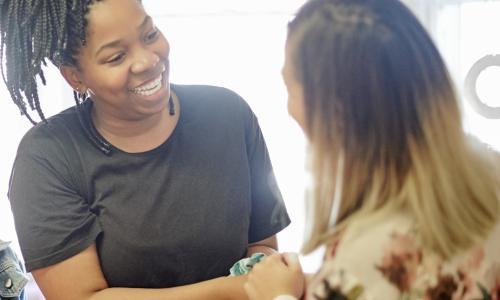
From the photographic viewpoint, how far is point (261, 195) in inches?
57.0

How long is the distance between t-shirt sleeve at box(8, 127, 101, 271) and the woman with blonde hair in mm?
528

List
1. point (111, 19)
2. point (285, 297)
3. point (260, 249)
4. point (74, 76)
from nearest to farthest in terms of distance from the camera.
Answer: point (285, 297) → point (111, 19) → point (74, 76) → point (260, 249)

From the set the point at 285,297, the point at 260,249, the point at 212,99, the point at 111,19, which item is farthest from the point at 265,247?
the point at 111,19

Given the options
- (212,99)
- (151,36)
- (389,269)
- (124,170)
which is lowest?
(389,269)

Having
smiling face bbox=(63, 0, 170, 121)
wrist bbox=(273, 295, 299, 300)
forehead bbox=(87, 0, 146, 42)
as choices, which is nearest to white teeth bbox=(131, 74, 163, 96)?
smiling face bbox=(63, 0, 170, 121)

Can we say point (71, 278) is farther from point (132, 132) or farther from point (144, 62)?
point (144, 62)

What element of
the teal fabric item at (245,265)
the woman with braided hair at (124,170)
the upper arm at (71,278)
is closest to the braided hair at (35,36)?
the woman with braided hair at (124,170)

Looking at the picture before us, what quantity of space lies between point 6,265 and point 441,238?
115 centimetres

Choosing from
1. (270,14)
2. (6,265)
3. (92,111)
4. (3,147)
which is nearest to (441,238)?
(92,111)

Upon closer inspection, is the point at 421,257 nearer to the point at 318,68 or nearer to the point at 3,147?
the point at 318,68

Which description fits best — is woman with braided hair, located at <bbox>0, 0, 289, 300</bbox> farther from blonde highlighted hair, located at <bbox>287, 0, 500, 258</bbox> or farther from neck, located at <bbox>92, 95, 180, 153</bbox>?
blonde highlighted hair, located at <bbox>287, 0, 500, 258</bbox>

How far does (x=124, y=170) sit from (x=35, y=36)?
32 centimetres

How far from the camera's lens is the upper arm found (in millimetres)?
1240

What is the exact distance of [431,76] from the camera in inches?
35.3
